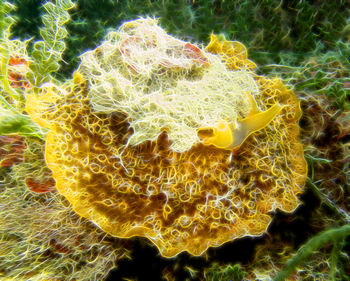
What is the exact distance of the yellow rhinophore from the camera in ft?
3.92

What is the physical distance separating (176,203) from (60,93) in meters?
0.94

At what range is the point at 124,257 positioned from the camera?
1463 mm

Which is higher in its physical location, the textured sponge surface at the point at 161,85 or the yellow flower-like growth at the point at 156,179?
the textured sponge surface at the point at 161,85

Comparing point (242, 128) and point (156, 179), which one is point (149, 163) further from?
point (242, 128)

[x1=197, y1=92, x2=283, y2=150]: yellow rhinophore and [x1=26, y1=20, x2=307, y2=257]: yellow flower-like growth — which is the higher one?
[x1=197, y1=92, x2=283, y2=150]: yellow rhinophore

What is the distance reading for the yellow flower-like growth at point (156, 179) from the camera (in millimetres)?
1227

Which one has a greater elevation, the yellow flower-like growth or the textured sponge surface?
the textured sponge surface

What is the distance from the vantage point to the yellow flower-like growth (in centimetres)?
123

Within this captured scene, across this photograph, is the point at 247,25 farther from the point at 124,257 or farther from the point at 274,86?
the point at 124,257

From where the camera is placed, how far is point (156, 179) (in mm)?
1238

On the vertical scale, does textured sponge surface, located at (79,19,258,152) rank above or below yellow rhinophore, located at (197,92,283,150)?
above

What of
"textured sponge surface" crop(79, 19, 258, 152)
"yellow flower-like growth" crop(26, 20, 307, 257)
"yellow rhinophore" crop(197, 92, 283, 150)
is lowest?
"yellow flower-like growth" crop(26, 20, 307, 257)

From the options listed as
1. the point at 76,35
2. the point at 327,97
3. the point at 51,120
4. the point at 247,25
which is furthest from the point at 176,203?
the point at 76,35

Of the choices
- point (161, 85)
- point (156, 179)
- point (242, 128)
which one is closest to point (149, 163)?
point (156, 179)
